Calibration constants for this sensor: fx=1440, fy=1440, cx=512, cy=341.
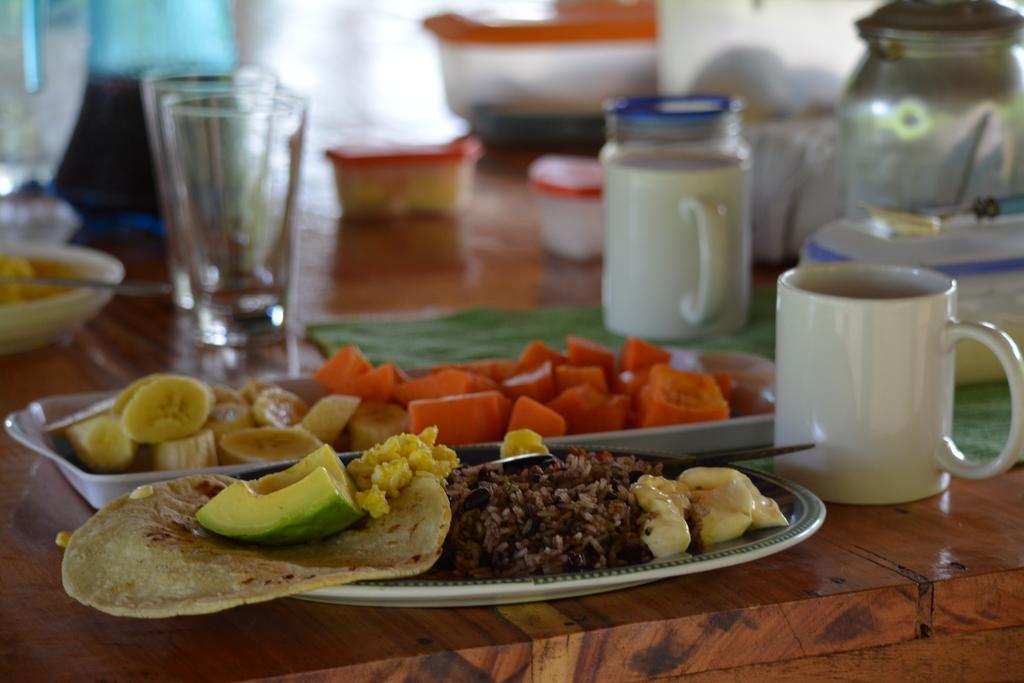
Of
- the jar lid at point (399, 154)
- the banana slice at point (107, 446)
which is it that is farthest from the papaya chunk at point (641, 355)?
the jar lid at point (399, 154)

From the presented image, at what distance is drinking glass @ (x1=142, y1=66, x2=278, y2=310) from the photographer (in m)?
1.29

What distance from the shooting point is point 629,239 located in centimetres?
125

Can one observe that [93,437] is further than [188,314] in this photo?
No

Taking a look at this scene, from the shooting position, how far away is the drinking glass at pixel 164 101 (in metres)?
1.29

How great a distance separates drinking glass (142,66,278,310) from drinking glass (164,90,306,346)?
0.04ft

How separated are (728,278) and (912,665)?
0.54 meters

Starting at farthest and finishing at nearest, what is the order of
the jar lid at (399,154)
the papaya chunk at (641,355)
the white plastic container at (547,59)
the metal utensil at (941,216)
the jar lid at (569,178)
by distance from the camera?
the white plastic container at (547,59)
the jar lid at (399,154)
the jar lid at (569,178)
the metal utensil at (941,216)
the papaya chunk at (641,355)

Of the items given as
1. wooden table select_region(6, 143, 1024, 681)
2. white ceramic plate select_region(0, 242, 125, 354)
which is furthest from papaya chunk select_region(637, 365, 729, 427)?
white ceramic plate select_region(0, 242, 125, 354)

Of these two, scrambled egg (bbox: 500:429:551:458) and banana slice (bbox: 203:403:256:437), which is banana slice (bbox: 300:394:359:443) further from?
scrambled egg (bbox: 500:429:551:458)

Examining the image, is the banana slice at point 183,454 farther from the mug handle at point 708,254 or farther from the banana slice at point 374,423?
the mug handle at point 708,254

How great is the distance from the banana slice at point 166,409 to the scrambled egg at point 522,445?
0.71ft

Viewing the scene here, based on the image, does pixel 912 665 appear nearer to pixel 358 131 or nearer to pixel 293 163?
pixel 293 163

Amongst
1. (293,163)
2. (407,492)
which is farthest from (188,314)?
(407,492)

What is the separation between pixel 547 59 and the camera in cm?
200
